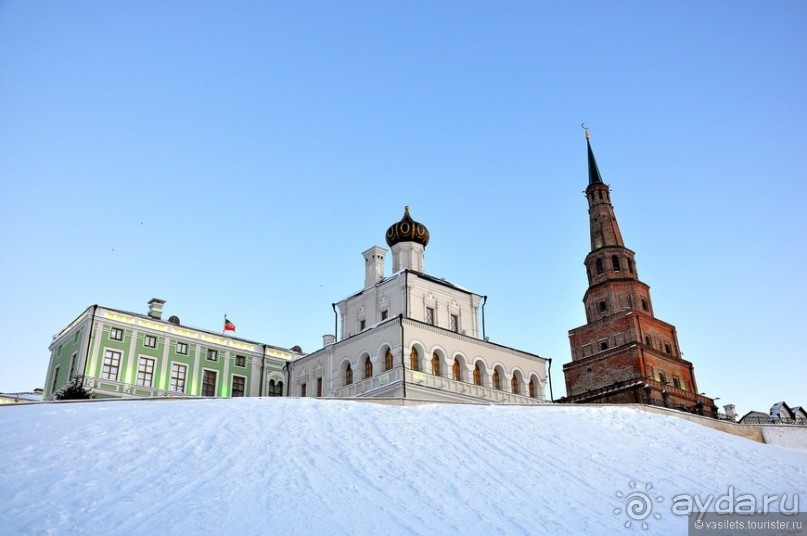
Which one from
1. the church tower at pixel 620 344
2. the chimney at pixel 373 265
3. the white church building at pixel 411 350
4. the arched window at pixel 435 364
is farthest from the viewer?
the church tower at pixel 620 344

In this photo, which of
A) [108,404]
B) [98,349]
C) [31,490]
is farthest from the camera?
[98,349]

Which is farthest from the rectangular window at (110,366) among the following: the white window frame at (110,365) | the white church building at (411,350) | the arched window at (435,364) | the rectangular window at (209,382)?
the arched window at (435,364)

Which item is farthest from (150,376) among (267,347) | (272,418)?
(272,418)

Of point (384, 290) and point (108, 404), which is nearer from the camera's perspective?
point (108, 404)

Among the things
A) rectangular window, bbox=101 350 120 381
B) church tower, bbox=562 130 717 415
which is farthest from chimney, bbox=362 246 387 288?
church tower, bbox=562 130 717 415

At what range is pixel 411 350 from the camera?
3481cm

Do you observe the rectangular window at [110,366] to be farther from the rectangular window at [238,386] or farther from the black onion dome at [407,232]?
the black onion dome at [407,232]

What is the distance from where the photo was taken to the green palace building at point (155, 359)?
3681 centimetres

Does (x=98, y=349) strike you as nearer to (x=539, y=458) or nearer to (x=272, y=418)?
(x=272, y=418)

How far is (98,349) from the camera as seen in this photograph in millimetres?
36844

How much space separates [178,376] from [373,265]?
41.5ft

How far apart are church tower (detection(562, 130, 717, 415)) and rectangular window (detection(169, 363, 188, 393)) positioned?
99.4 ft

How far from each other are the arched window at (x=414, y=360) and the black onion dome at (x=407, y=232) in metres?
8.88

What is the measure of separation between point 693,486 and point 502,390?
21477 mm
